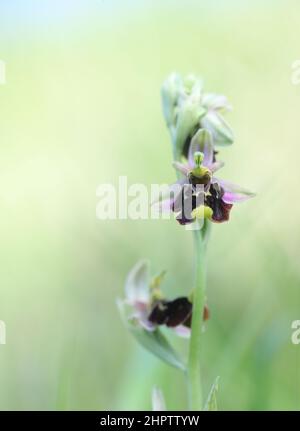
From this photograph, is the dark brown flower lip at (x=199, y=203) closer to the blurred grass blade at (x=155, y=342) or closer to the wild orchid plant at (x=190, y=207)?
the wild orchid plant at (x=190, y=207)

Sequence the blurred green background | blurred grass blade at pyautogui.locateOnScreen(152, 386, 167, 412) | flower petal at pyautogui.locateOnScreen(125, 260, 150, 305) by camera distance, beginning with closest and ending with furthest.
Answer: blurred grass blade at pyautogui.locateOnScreen(152, 386, 167, 412) → flower petal at pyautogui.locateOnScreen(125, 260, 150, 305) → the blurred green background

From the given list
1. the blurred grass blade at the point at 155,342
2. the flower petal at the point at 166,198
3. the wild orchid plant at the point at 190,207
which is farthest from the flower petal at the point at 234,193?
the blurred grass blade at the point at 155,342

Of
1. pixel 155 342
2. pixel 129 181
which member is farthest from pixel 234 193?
pixel 129 181

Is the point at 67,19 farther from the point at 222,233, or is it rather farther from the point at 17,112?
the point at 222,233

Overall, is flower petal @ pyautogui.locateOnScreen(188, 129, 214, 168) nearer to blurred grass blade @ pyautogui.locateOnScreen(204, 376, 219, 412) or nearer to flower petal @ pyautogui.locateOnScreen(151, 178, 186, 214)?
flower petal @ pyautogui.locateOnScreen(151, 178, 186, 214)

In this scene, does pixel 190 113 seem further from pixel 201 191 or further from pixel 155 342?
pixel 155 342

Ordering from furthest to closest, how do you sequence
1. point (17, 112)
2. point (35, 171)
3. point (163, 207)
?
1. point (17, 112)
2. point (35, 171)
3. point (163, 207)

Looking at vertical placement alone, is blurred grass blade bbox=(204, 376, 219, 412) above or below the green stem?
below

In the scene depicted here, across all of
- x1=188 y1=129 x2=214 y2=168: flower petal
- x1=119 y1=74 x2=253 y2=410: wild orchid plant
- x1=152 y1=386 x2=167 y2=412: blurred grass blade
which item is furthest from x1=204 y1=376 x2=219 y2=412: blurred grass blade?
x1=188 y1=129 x2=214 y2=168: flower petal
